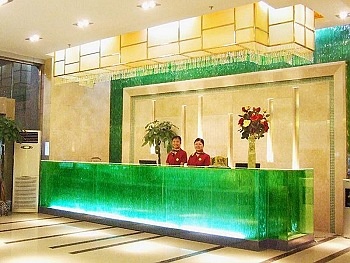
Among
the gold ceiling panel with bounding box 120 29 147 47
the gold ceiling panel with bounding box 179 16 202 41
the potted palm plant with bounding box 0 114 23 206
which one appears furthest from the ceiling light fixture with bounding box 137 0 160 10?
the potted palm plant with bounding box 0 114 23 206

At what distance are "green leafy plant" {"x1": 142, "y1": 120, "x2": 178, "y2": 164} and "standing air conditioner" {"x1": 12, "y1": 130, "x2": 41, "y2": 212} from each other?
238 cm

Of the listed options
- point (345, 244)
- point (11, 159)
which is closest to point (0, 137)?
point (11, 159)

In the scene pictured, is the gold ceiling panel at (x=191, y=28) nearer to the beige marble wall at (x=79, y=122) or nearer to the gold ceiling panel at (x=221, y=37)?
the gold ceiling panel at (x=221, y=37)

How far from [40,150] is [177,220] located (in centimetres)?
422

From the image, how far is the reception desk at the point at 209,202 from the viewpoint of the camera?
6238mm

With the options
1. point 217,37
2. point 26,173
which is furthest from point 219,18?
point 26,173

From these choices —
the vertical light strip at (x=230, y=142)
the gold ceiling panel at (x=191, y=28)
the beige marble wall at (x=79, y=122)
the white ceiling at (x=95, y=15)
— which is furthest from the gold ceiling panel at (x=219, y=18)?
the beige marble wall at (x=79, y=122)

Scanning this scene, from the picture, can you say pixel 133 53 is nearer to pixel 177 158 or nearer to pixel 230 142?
pixel 177 158

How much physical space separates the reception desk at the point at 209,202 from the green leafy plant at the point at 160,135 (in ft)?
5.67

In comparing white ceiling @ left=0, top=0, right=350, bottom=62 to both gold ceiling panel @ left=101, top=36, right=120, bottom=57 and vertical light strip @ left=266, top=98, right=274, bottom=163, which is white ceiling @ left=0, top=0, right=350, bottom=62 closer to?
gold ceiling panel @ left=101, top=36, right=120, bottom=57

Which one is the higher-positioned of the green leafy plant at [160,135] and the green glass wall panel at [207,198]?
the green leafy plant at [160,135]

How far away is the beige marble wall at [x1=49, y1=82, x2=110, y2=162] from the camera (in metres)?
10.2

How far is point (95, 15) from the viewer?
7.06 metres

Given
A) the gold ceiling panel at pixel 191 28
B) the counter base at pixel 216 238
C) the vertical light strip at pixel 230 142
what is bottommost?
the counter base at pixel 216 238
